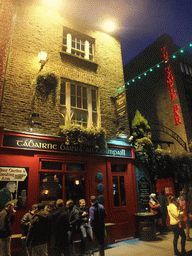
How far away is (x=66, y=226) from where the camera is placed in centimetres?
477

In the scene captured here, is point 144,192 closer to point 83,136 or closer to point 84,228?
point 84,228

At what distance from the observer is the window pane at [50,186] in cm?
698

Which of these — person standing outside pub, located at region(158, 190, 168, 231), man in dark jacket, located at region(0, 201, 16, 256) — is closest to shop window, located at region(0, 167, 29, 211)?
man in dark jacket, located at region(0, 201, 16, 256)

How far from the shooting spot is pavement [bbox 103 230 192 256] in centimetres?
627

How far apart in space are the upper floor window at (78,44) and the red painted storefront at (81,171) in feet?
17.0

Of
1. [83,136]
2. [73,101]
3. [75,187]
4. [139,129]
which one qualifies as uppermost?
[73,101]

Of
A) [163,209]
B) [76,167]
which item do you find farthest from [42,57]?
[163,209]

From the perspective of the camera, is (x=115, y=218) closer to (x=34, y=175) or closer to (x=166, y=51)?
(x=34, y=175)

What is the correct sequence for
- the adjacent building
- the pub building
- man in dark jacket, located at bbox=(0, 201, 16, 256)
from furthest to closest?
the adjacent building < the pub building < man in dark jacket, located at bbox=(0, 201, 16, 256)

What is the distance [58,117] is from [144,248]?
601 cm

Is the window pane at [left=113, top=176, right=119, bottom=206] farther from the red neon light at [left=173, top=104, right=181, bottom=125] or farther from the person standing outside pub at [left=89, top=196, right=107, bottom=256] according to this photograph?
the red neon light at [left=173, top=104, right=181, bottom=125]

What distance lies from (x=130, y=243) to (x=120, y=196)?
1.88 meters

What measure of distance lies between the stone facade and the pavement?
4803 millimetres

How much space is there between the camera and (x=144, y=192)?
9.41m
